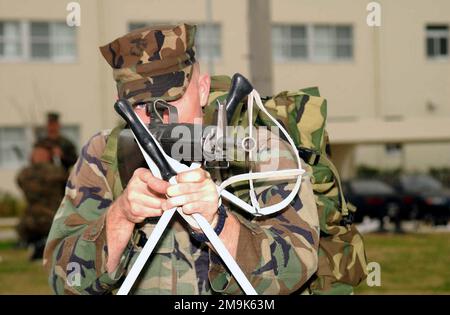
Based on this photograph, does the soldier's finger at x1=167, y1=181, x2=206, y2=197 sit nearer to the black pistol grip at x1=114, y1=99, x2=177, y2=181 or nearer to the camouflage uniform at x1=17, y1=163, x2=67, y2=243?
the black pistol grip at x1=114, y1=99, x2=177, y2=181

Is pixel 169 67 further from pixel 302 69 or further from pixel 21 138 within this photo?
pixel 21 138

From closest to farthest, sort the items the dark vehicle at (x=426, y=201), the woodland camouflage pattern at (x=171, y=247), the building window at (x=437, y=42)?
the woodland camouflage pattern at (x=171, y=247), the dark vehicle at (x=426, y=201), the building window at (x=437, y=42)

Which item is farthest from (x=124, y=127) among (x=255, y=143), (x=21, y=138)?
(x=21, y=138)

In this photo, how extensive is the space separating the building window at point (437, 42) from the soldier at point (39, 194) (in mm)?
12311

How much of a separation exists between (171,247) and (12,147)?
20.0m

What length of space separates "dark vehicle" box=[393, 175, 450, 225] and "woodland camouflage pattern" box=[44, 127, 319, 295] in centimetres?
1311

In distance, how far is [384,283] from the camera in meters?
8.17

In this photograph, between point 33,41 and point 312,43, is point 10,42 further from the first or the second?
point 312,43

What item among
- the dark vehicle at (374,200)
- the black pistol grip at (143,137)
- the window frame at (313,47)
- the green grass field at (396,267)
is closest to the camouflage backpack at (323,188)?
the black pistol grip at (143,137)

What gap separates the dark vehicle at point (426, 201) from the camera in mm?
14898

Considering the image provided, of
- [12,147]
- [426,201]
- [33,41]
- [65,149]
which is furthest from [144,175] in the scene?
[12,147]

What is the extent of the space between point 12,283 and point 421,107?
14377 millimetres

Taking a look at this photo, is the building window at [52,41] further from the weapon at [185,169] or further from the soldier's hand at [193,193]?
the soldier's hand at [193,193]

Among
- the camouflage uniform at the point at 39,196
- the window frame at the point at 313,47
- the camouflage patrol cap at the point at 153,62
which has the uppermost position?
the window frame at the point at 313,47
